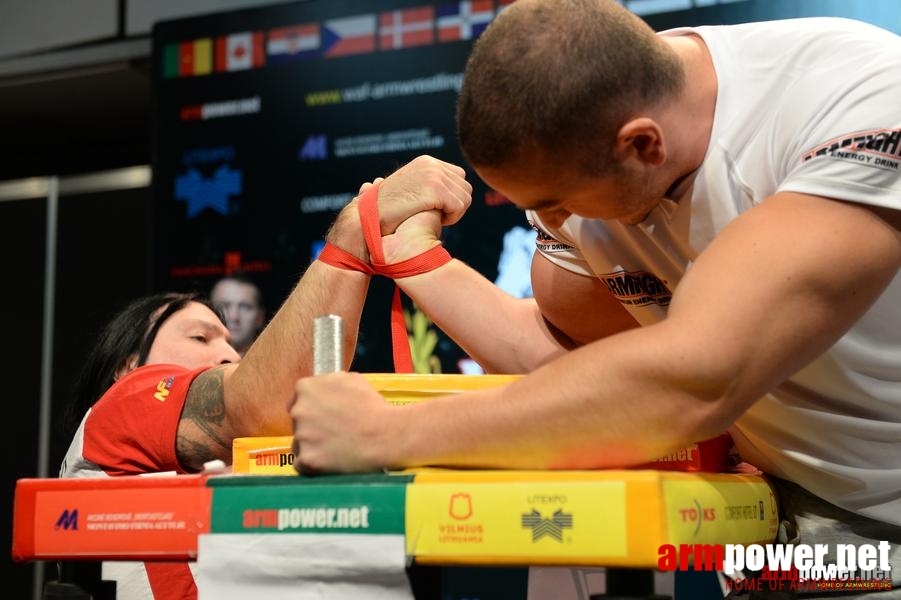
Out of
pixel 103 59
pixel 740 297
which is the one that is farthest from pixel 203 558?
pixel 103 59

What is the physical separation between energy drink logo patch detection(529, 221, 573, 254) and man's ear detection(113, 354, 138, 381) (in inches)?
39.6

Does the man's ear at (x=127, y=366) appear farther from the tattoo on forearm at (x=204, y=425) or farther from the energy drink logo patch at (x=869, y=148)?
the energy drink logo patch at (x=869, y=148)

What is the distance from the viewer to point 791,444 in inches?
43.3

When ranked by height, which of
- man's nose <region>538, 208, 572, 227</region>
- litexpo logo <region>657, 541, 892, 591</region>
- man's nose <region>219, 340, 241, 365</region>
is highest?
man's nose <region>538, 208, 572, 227</region>

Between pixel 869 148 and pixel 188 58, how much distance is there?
3099mm

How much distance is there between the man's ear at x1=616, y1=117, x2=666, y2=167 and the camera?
0.98 m

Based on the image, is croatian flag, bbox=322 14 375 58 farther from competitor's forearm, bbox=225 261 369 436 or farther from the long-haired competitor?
competitor's forearm, bbox=225 261 369 436

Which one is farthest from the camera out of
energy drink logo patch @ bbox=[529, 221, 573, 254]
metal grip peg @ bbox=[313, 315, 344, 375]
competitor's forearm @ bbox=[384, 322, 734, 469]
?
energy drink logo patch @ bbox=[529, 221, 573, 254]

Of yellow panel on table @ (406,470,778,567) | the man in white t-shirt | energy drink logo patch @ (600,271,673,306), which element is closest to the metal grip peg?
the man in white t-shirt

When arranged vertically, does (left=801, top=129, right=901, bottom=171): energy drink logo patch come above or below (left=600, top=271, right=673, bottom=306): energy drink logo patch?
above

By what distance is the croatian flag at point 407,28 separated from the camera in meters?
3.36

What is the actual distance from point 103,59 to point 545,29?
3.48 meters

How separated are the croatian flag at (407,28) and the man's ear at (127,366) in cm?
167

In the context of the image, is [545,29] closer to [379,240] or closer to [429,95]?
[379,240]
